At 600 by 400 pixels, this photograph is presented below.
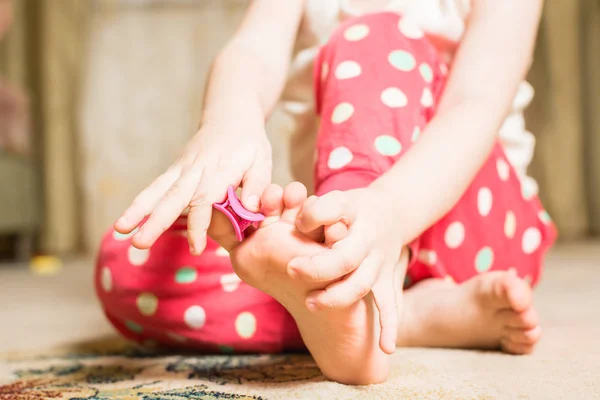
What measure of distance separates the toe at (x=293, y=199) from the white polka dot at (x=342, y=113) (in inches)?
6.7

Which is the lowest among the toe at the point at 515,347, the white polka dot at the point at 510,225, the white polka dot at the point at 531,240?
the toe at the point at 515,347

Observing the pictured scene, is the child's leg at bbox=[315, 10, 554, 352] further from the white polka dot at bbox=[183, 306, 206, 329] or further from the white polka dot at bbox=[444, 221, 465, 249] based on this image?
the white polka dot at bbox=[183, 306, 206, 329]

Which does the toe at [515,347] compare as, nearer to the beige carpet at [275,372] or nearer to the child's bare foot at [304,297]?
the beige carpet at [275,372]

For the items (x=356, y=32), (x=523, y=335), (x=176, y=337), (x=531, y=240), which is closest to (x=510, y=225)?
(x=531, y=240)

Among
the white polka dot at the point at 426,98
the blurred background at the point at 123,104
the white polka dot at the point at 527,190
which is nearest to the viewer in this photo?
the white polka dot at the point at 426,98

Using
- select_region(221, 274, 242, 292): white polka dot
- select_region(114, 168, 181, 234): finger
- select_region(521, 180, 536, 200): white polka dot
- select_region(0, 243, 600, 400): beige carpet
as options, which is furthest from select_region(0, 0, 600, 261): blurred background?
select_region(114, 168, 181, 234): finger

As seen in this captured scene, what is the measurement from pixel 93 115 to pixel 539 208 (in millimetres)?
2196

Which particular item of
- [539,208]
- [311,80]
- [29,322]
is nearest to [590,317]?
[539,208]

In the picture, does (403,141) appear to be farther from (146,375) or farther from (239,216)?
(146,375)

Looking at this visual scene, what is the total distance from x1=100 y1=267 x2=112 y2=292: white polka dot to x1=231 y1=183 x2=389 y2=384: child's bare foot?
26 centimetres

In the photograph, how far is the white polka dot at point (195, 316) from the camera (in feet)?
2.10

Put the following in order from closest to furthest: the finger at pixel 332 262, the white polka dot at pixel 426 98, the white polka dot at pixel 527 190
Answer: the finger at pixel 332 262
the white polka dot at pixel 426 98
the white polka dot at pixel 527 190

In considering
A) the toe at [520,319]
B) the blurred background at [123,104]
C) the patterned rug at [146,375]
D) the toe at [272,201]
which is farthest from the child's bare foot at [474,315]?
the blurred background at [123,104]

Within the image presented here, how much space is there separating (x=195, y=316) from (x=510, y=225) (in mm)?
334
